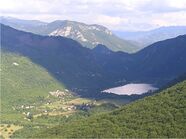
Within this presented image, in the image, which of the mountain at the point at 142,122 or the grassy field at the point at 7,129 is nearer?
the mountain at the point at 142,122

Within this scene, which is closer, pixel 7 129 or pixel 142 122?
pixel 142 122

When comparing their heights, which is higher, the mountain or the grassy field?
the mountain

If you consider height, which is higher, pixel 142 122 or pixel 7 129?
pixel 142 122

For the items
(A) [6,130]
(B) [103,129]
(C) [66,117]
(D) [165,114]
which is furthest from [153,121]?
(C) [66,117]

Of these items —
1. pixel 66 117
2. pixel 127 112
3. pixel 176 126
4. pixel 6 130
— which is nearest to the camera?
pixel 176 126

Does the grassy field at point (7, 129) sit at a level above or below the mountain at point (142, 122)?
below

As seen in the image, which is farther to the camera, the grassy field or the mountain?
the grassy field

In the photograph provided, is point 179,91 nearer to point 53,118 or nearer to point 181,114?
point 181,114

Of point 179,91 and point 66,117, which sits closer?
point 179,91
